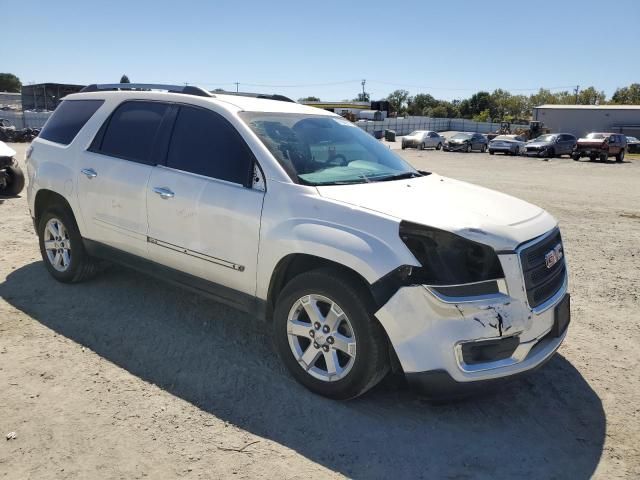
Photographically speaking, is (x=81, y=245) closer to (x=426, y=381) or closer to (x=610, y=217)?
(x=426, y=381)

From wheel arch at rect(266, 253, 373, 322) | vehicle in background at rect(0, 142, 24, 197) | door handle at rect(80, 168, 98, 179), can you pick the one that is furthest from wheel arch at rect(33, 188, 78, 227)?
vehicle in background at rect(0, 142, 24, 197)

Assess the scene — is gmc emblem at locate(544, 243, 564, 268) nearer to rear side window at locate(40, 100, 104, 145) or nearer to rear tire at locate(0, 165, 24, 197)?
rear side window at locate(40, 100, 104, 145)

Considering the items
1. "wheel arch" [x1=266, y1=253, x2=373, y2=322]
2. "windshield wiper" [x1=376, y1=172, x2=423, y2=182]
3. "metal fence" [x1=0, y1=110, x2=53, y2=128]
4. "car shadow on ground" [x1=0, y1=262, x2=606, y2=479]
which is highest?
"metal fence" [x1=0, y1=110, x2=53, y2=128]

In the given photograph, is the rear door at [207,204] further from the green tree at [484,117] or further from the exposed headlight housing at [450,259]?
the green tree at [484,117]

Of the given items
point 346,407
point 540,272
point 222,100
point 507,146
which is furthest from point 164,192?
point 507,146

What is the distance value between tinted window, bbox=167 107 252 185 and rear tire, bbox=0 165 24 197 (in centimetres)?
794

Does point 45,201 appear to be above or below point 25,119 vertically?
below

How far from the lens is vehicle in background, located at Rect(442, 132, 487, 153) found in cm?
3819

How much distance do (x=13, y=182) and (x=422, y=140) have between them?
106 feet

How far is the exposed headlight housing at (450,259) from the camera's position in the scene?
115 inches

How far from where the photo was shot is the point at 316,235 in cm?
325

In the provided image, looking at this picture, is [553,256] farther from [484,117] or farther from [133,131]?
[484,117]

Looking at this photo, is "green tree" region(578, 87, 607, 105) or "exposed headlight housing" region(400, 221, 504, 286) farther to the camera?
"green tree" region(578, 87, 607, 105)

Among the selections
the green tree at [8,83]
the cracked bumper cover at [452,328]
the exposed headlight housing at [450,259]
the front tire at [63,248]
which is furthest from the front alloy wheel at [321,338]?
the green tree at [8,83]
